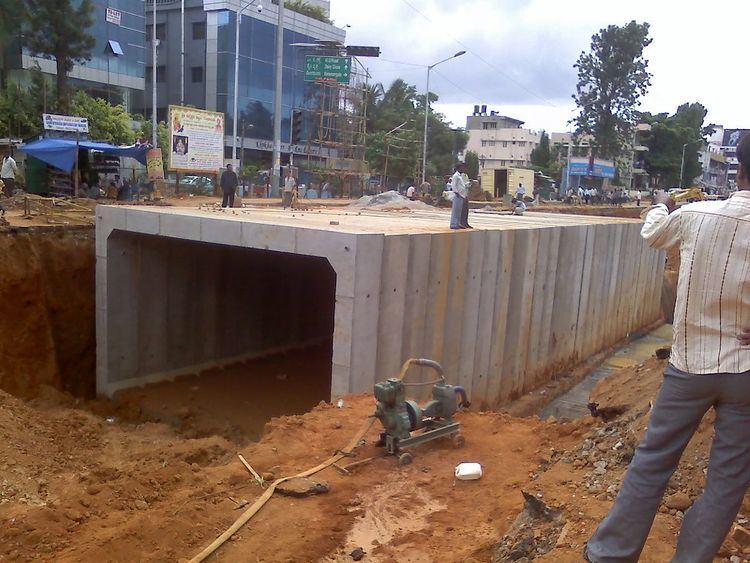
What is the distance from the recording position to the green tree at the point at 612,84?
156ft

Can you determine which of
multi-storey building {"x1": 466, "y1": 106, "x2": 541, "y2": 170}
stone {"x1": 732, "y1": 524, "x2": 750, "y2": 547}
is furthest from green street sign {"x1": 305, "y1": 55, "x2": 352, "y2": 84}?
multi-storey building {"x1": 466, "y1": 106, "x2": 541, "y2": 170}

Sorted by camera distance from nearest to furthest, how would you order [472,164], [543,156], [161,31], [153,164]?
[153,164] → [161,31] → [472,164] → [543,156]

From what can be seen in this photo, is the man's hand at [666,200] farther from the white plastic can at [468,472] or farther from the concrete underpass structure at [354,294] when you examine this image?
the concrete underpass structure at [354,294]

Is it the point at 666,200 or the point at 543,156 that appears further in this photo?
the point at 543,156

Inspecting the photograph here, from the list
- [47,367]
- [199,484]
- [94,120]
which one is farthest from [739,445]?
[94,120]

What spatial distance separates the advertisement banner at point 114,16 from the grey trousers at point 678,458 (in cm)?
3932

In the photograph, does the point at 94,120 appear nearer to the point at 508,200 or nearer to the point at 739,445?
the point at 508,200

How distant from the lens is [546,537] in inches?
153

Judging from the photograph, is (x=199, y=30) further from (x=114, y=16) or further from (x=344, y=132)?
(x=344, y=132)

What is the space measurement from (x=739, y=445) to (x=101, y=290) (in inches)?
397

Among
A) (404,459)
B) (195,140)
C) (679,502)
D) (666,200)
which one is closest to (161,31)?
(195,140)

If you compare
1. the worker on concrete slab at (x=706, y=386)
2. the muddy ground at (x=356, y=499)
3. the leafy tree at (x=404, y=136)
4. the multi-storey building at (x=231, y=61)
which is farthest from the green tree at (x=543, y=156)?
the worker on concrete slab at (x=706, y=386)

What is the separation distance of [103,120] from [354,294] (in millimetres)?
26281

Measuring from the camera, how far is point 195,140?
23656mm
